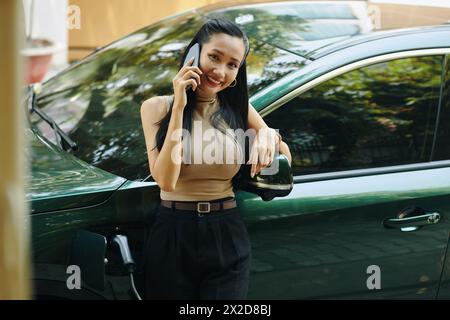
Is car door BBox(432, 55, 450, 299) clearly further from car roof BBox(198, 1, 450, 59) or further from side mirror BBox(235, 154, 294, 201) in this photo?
side mirror BBox(235, 154, 294, 201)

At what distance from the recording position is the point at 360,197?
3553mm

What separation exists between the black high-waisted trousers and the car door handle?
0.68 meters

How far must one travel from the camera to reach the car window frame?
3.55 m

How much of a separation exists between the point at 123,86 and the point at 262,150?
1.02 metres

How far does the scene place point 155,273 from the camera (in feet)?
10.7

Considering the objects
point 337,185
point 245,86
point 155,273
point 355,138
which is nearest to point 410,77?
point 355,138

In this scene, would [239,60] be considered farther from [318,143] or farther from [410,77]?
[410,77]

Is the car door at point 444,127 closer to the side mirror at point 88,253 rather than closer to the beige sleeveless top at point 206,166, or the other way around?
the beige sleeveless top at point 206,166

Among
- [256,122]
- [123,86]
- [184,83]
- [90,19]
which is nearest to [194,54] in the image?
[184,83]

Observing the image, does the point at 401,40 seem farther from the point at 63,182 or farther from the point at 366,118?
the point at 63,182

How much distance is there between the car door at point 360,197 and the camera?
3453mm

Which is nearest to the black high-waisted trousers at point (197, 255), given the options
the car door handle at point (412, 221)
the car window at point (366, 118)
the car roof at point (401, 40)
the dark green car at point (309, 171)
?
the dark green car at point (309, 171)

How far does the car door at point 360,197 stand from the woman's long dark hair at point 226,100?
228mm
